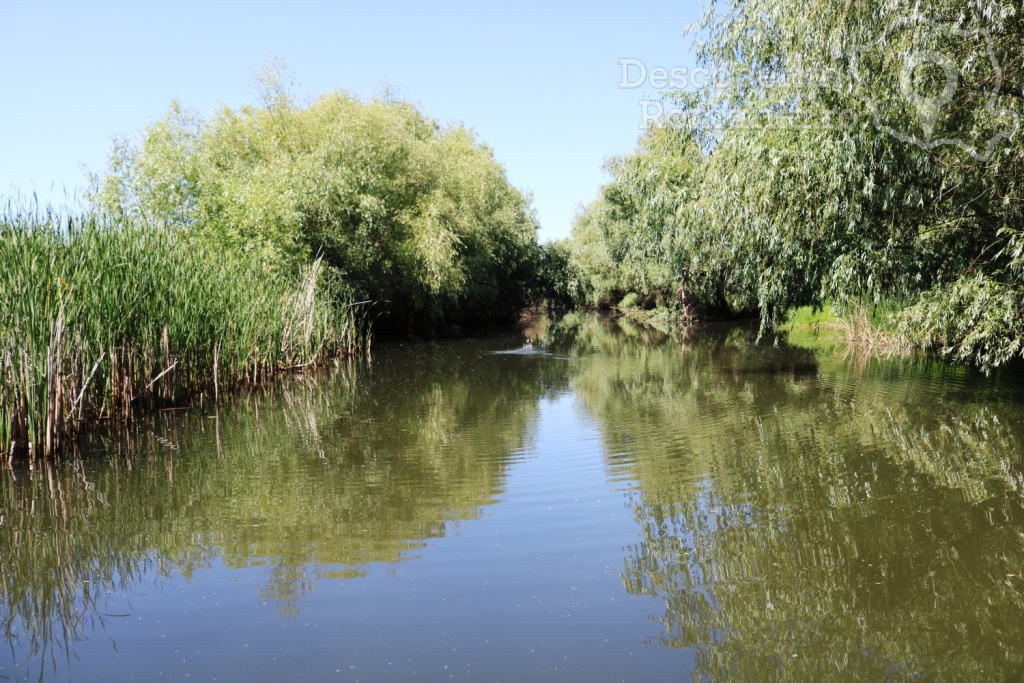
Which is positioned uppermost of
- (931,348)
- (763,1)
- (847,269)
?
(763,1)

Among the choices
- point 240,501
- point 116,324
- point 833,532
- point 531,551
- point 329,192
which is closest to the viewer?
point 531,551

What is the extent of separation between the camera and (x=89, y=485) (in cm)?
689

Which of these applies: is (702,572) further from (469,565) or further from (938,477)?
(938,477)

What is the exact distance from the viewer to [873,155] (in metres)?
9.54

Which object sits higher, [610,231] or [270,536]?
[610,231]

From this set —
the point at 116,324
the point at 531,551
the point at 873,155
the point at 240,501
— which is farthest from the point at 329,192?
the point at 531,551

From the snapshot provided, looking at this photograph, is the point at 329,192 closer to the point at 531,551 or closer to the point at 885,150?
the point at 885,150

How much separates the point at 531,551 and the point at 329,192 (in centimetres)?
1925

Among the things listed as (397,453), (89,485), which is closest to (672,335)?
(397,453)

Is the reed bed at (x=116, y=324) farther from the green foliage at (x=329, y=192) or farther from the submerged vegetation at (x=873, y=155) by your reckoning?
the submerged vegetation at (x=873, y=155)

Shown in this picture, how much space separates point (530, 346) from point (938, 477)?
63.0 ft

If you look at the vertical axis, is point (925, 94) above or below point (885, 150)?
above

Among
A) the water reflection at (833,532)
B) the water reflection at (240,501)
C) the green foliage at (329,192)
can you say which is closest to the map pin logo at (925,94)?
the water reflection at (833,532)

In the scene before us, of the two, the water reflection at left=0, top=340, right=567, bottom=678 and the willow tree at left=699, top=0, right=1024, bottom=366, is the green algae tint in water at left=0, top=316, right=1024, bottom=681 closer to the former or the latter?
the water reflection at left=0, top=340, right=567, bottom=678
